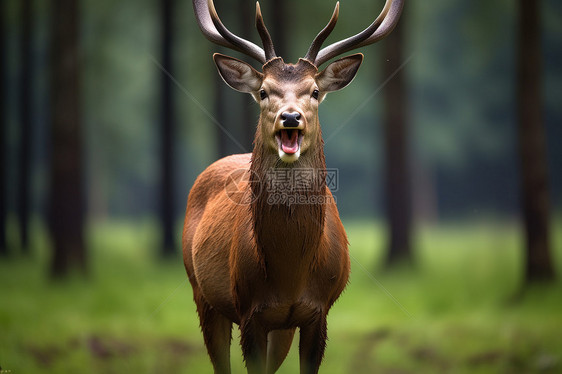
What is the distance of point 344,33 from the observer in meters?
14.4

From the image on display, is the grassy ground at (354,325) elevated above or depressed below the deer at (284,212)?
below

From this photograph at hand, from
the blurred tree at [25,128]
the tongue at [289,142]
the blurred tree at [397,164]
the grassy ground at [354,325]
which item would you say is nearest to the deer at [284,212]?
the tongue at [289,142]

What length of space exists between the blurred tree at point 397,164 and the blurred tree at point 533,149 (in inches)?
134


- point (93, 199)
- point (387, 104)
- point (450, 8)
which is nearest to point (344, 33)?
point (387, 104)

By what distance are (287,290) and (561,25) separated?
15.4m

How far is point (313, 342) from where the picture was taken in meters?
4.89

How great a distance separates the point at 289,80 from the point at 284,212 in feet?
3.30

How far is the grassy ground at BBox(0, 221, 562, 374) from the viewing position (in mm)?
7578

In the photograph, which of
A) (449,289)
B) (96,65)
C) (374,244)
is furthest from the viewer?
(96,65)

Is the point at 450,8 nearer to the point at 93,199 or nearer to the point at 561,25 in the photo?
the point at 561,25

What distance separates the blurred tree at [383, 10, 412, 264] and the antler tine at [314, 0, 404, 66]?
7.37 m

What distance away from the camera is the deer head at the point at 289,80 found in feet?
14.4

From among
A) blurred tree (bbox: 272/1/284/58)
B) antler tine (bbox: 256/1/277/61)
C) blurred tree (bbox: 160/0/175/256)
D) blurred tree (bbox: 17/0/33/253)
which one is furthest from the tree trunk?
antler tine (bbox: 256/1/277/61)

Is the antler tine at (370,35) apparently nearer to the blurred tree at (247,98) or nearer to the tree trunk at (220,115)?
the blurred tree at (247,98)
